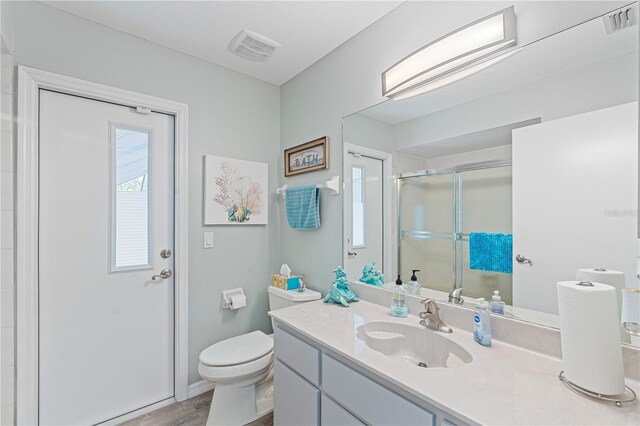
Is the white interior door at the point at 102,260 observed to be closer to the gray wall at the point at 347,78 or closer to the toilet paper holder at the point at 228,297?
the toilet paper holder at the point at 228,297

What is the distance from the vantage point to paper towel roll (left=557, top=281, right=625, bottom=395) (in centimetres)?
72

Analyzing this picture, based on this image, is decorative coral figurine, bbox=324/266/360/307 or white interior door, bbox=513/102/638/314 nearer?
white interior door, bbox=513/102/638/314

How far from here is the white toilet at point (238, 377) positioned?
1609mm

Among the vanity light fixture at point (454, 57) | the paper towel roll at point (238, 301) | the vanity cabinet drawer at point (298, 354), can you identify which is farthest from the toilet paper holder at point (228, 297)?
the vanity light fixture at point (454, 57)

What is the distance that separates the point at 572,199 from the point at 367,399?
38.1 inches

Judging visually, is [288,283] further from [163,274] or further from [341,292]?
[163,274]

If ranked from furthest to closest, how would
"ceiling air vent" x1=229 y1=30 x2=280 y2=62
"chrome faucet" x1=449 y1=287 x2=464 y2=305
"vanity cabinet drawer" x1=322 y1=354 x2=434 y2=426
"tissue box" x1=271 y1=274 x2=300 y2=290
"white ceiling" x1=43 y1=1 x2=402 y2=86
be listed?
"tissue box" x1=271 y1=274 x2=300 y2=290, "ceiling air vent" x1=229 y1=30 x2=280 y2=62, "white ceiling" x1=43 y1=1 x2=402 y2=86, "chrome faucet" x1=449 y1=287 x2=464 y2=305, "vanity cabinet drawer" x1=322 y1=354 x2=434 y2=426

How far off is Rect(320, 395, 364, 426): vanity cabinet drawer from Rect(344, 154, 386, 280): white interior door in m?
0.75

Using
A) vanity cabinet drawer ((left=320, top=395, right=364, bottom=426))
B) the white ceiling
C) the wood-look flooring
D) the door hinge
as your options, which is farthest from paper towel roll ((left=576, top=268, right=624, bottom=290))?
the door hinge

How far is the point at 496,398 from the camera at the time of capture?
2.43 feet

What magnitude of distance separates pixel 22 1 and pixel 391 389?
8.09ft

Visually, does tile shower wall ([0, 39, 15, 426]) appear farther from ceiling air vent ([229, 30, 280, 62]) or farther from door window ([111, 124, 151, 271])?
ceiling air vent ([229, 30, 280, 62])

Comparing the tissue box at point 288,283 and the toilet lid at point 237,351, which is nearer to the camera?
the toilet lid at point 237,351

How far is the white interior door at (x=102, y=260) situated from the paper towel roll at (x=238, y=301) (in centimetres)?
41
